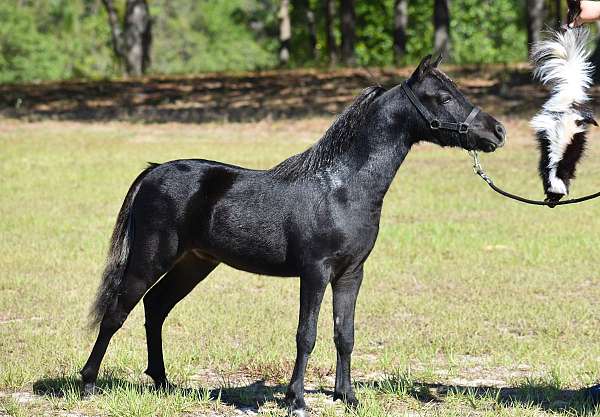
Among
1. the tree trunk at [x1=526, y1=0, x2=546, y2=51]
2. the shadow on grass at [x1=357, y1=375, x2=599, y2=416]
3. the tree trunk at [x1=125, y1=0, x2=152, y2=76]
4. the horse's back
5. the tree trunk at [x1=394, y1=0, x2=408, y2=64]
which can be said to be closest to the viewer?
the horse's back

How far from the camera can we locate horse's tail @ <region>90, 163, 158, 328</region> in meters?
6.74

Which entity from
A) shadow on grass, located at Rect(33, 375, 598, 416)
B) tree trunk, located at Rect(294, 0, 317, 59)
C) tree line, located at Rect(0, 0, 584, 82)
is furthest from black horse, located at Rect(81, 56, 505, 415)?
tree trunk, located at Rect(294, 0, 317, 59)

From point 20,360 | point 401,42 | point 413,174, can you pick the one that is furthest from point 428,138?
point 401,42

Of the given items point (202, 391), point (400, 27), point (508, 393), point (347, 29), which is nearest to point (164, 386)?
point (202, 391)

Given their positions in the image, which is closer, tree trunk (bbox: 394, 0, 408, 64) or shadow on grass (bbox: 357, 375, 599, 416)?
shadow on grass (bbox: 357, 375, 599, 416)

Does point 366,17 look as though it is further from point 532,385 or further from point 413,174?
point 532,385

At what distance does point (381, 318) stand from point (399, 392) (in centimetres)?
278

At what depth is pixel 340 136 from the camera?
20.6ft

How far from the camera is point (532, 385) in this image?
7.09 meters

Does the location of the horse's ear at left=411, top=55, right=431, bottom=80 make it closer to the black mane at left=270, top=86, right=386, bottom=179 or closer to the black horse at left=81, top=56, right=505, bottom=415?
the black horse at left=81, top=56, right=505, bottom=415

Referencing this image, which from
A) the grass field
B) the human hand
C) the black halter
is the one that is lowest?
the grass field

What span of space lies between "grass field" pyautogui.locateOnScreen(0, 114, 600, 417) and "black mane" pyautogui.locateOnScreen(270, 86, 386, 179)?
1.70 m

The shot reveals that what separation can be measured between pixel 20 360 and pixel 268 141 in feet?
50.3

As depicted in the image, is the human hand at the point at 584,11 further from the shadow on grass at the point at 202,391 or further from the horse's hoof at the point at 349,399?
the shadow on grass at the point at 202,391
